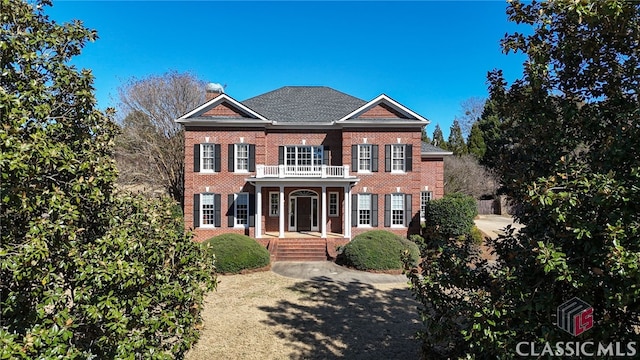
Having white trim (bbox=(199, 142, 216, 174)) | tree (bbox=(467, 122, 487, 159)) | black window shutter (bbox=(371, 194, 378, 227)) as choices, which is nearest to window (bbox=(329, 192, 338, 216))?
black window shutter (bbox=(371, 194, 378, 227))

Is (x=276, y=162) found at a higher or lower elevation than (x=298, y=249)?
higher

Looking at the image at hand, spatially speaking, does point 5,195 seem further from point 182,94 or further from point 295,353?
point 182,94

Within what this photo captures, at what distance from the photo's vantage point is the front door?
20.3m

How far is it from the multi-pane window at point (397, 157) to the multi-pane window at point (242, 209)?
30.5ft

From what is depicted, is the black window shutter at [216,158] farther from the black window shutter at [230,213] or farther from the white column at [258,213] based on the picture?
the white column at [258,213]

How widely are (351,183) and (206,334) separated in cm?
1253

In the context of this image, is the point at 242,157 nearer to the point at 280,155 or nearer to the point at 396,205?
the point at 280,155

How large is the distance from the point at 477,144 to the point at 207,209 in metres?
36.4

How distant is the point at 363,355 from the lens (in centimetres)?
702

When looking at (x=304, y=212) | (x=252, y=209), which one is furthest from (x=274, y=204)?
(x=304, y=212)

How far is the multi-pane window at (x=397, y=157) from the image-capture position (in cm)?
1930

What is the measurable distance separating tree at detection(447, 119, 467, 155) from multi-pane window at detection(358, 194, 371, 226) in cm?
2748

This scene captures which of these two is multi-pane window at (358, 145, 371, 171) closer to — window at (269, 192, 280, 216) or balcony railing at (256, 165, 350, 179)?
balcony railing at (256, 165, 350, 179)

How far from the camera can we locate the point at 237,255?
13859 mm
